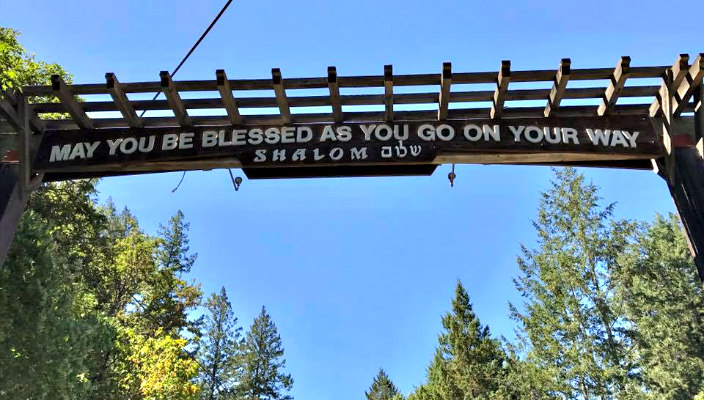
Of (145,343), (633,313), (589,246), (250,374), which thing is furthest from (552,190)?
(250,374)

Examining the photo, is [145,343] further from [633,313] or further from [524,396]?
[633,313]

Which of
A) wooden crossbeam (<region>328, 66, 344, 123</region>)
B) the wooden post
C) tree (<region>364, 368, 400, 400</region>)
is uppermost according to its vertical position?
tree (<region>364, 368, 400, 400</region>)

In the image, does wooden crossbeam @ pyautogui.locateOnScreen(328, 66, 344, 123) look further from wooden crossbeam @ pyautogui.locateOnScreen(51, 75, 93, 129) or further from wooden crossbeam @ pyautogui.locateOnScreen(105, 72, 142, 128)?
wooden crossbeam @ pyautogui.locateOnScreen(51, 75, 93, 129)

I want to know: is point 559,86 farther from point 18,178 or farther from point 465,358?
point 465,358

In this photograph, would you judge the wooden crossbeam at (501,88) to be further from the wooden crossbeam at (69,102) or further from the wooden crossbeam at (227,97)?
the wooden crossbeam at (69,102)

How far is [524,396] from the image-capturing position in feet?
84.1

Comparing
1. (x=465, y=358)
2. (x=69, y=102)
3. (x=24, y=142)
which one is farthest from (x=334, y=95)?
(x=465, y=358)

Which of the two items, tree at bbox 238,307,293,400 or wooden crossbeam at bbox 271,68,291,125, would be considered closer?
wooden crossbeam at bbox 271,68,291,125

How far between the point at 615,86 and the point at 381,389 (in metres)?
64.0

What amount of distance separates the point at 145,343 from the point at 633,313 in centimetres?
2719

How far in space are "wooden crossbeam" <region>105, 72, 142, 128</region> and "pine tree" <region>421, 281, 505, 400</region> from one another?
30615 millimetres

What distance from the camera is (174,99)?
482cm

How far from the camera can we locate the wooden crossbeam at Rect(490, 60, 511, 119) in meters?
4.50

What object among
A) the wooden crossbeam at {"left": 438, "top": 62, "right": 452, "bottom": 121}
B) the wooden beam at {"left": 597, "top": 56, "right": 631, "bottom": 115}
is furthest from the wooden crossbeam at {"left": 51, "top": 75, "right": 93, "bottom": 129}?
the wooden beam at {"left": 597, "top": 56, "right": 631, "bottom": 115}
